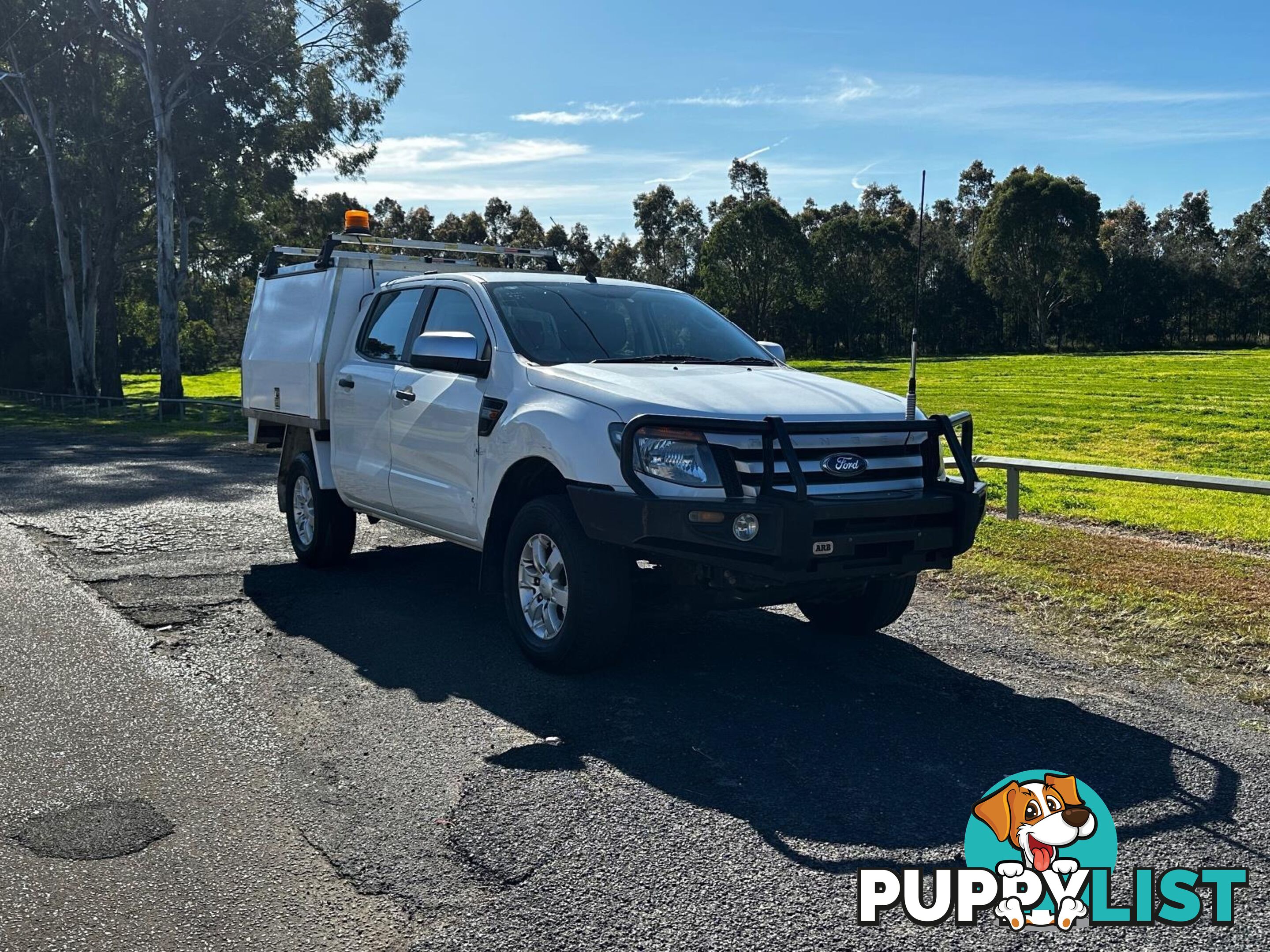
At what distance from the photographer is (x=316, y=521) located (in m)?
8.56

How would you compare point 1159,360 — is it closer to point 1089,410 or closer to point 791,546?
point 1089,410

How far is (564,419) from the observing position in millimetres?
5789

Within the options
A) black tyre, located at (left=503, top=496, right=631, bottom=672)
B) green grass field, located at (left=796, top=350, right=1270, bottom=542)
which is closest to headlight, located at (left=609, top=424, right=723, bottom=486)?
black tyre, located at (left=503, top=496, right=631, bottom=672)

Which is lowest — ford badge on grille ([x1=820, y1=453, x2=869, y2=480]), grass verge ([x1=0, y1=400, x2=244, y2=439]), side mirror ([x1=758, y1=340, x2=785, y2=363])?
grass verge ([x1=0, y1=400, x2=244, y2=439])

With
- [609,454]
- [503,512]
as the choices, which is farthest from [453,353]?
[609,454]

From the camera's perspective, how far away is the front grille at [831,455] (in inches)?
209

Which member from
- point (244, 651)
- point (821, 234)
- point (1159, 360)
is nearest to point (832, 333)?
point (821, 234)

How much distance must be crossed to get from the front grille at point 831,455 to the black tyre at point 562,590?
0.78m

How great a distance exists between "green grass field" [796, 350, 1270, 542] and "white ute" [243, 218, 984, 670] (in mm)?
5423

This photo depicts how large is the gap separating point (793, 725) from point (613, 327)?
2781 mm

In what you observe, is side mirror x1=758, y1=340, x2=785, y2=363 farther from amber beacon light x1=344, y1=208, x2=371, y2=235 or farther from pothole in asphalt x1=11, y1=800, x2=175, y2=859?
pothole in asphalt x1=11, y1=800, x2=175, y2=859

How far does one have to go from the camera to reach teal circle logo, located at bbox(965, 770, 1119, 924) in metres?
3.79

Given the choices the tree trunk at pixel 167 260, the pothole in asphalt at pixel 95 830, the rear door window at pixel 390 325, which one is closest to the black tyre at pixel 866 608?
the rear door window at pixel 390 325

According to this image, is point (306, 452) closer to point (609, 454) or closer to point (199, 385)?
point (609, 454)
